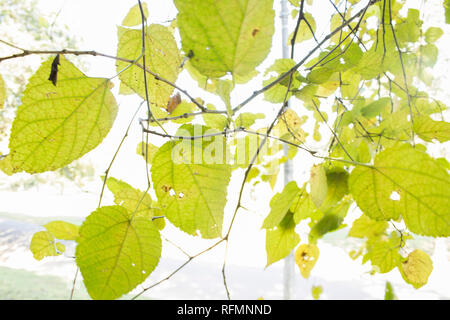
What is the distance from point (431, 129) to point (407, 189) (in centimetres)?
21

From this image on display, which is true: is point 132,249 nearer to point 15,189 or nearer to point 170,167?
point 170,167

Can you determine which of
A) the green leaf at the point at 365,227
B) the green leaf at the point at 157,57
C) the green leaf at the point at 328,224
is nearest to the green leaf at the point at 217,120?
the green leaf at the point at 157,57

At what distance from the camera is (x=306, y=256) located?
1.68ft

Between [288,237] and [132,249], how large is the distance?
240 mm

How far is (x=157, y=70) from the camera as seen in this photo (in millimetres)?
258

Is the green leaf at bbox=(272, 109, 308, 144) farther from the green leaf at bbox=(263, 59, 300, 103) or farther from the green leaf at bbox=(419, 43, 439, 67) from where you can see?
the green leaf at bbox=(419, 43, 439, 67)

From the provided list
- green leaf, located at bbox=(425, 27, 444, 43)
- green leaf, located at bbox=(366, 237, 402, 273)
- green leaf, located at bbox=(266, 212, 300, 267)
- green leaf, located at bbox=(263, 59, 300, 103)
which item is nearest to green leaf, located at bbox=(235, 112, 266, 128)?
green leaf, located at bbox=(263, 59, 300, 103)

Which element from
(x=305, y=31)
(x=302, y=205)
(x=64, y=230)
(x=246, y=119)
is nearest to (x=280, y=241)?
(x=302, y=205)

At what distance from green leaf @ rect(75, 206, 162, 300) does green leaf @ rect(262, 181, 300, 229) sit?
0.16 m

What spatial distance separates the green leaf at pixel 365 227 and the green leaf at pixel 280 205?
0.83ft

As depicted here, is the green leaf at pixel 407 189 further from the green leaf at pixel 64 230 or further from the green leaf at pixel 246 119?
the green leaf at pixel 64 230
